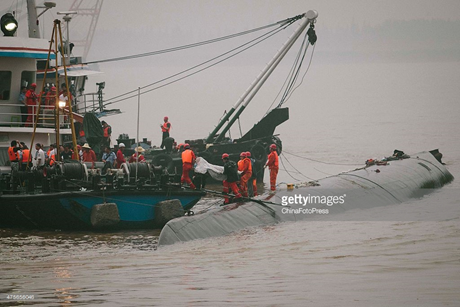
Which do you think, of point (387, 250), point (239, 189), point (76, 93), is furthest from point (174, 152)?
point (387, 250)

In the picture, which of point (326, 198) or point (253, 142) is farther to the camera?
point (253, 142)

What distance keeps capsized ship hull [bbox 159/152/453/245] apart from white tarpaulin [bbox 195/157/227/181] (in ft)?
3.52

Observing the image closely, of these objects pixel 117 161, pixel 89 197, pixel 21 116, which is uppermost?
pixel 21 116

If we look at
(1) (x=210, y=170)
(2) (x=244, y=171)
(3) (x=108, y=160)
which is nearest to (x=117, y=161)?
(3) (x=108, y=160)

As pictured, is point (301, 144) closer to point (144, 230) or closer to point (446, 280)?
point (144, 230)

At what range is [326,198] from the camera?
23.8 metres

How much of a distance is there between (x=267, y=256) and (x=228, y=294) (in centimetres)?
416

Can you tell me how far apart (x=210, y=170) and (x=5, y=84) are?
8030 millimetres

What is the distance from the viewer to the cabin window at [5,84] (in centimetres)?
2555

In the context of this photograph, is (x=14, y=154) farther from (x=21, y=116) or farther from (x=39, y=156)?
(x=21, y=116)

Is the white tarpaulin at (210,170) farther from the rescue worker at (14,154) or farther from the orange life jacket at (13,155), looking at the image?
the orange life jacket at (13,155)

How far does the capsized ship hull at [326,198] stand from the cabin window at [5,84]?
29.9 ft

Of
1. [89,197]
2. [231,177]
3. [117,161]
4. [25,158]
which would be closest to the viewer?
[89,197]

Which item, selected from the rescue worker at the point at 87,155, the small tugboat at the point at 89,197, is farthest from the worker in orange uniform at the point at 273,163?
the rescue worker at the point at 87,155
